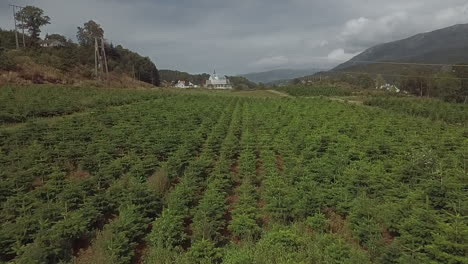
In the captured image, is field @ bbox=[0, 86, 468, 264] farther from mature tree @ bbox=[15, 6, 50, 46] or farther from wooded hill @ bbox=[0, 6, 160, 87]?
mature tree @ bbox=[15, 6, 50, 46]

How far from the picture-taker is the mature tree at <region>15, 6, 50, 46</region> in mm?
66887

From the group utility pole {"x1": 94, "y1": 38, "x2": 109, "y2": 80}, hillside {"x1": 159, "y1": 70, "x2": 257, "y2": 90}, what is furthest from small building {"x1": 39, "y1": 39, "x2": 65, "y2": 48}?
hillside {"x1": 159, "y1": 70, "x2": 257, "y2": 90}

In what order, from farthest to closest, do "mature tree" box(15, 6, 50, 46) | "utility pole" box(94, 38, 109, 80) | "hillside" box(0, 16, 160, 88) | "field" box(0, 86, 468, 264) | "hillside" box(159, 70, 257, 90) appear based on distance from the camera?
"hillside" box(159, 70, 257, 90), "mature tree" box(15, 6, 50, 46), "utility pole" box(94, 38, 109, 80), "hillside" box(0, 16, 160, 88), "field" box(0, 86, 468, 264)

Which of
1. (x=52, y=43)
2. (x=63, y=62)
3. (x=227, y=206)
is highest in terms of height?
(x=52, y=43)

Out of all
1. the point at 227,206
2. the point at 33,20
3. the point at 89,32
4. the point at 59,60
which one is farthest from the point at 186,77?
the point at 227,206

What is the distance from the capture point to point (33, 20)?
226 ft

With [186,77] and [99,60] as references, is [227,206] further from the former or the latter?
[186,77]

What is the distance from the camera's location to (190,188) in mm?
8641

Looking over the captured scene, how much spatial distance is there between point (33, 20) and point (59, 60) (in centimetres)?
2398

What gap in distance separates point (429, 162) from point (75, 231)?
36.7 feet

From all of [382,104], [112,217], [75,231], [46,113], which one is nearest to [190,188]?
[112,217]

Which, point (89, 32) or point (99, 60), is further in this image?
point (89, 32)

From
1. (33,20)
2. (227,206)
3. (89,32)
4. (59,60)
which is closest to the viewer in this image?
(227,206)

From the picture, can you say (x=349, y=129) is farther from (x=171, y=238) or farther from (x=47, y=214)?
(x=47, y=214)
